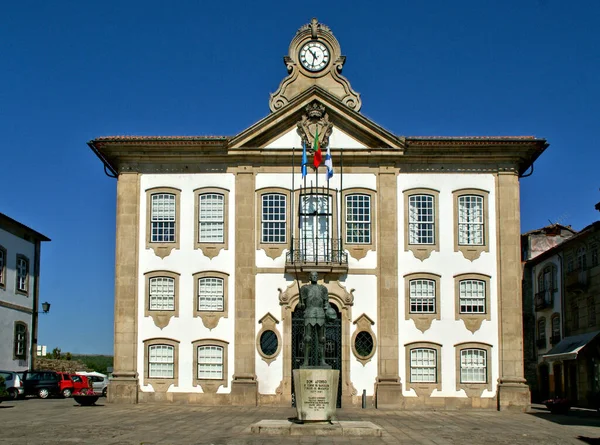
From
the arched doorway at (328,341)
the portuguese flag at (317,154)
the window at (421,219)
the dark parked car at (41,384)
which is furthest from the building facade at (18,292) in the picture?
the window at (421,219)

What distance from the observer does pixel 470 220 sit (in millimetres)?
32344

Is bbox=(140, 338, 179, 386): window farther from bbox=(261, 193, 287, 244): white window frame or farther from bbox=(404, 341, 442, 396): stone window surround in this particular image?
bbox=(404, 341, 442, 396): stone window surround

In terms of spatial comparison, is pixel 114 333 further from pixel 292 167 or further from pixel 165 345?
pixel 292 167

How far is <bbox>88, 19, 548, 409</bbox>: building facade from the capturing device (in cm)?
3138

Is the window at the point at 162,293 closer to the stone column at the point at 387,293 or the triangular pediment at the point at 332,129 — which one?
the triangular pediment at the point at 332,129

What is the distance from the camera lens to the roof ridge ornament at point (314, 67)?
109 feet

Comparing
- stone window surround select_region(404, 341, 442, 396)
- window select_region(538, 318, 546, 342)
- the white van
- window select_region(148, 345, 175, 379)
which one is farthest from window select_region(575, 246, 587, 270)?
the white van

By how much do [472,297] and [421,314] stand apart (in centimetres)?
203

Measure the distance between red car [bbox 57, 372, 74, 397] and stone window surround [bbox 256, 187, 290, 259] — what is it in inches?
539

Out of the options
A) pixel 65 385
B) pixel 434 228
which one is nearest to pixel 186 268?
pixel 434 228

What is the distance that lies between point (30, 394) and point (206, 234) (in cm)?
1307

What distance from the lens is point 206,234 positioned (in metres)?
32.3

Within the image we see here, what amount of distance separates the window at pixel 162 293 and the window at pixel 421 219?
29.9ft

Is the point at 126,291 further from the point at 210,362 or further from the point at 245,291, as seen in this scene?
the point at 245,291
